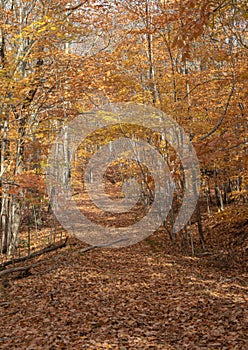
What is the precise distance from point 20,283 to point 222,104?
8.01 meters

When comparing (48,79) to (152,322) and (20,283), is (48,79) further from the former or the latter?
(152,322)

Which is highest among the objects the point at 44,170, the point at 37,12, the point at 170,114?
the point at 37,12

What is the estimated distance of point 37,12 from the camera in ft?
34.8

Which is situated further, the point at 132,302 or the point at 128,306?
the point at 132,302

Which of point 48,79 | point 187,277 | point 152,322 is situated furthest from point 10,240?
point 152,322

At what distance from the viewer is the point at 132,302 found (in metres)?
6.65

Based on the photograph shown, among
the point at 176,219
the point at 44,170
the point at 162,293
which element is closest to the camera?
the point at 162,293

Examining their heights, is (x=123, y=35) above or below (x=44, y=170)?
above

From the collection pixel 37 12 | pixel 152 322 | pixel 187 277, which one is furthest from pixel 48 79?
pixel 152 322

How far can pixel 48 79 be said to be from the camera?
34.2 ft

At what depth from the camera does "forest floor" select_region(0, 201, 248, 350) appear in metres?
4.96

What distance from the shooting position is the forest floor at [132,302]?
496cm

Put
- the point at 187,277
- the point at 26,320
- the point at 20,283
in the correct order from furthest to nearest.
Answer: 1. the point at 20,283
2. the point at 187,277
3. the point at 26,320

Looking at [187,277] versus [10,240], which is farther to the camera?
[10,240]
